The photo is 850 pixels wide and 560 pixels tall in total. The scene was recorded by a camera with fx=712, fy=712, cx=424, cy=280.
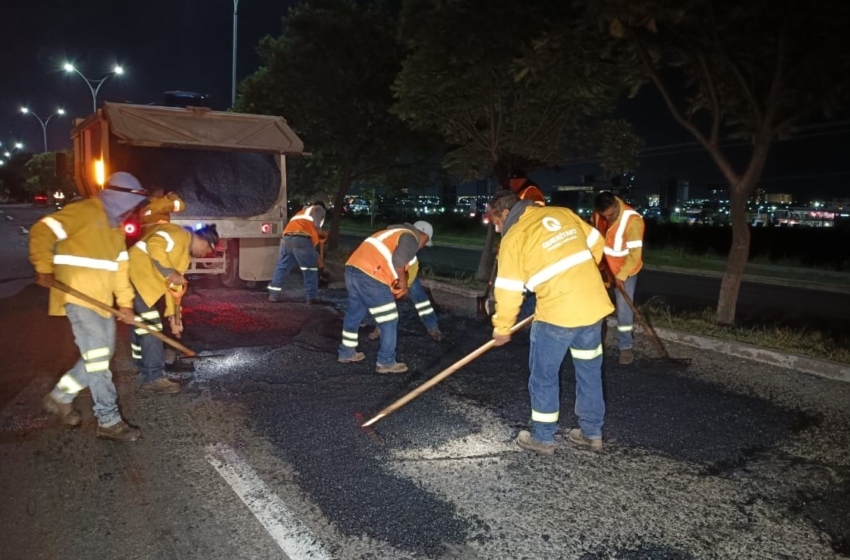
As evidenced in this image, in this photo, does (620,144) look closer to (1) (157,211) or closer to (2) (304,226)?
(2) (304,226)

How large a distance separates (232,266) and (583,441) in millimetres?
7683

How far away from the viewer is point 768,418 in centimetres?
540

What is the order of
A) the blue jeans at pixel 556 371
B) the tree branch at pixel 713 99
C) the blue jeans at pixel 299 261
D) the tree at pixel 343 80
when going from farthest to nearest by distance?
the tree at pixel 343 80, the blue jeans at pixel 299 261, the tree branch at pixel 713 99, the blue jeans at pixel 556 371

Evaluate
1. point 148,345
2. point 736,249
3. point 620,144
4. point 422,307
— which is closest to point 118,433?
point 148,345

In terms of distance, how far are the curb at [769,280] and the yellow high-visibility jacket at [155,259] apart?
13792mm

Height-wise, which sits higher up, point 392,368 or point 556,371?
point 556,371

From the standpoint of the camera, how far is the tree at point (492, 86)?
31.7 feet

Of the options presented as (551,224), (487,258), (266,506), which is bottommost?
(266,506)

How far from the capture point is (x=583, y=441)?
473 cm

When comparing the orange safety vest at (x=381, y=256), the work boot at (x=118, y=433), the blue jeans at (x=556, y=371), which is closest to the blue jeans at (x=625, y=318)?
the orange safety vest at (x=381, y=256)

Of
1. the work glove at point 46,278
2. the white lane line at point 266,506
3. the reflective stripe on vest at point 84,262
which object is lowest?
the white lane line at point 266,506

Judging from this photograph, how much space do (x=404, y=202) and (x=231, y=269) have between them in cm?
4275

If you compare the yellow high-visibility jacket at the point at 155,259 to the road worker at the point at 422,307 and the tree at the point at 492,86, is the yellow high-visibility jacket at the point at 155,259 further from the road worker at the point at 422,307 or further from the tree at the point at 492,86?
the tree at the point at 492,86

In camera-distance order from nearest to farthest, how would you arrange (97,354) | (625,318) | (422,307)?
(97,354) < (625,318) < (422,307)
